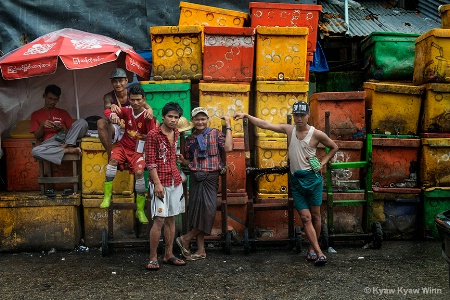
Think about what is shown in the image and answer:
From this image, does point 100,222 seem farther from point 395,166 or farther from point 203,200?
point 395,166

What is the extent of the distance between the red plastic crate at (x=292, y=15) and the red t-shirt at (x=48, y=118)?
10.5 ft

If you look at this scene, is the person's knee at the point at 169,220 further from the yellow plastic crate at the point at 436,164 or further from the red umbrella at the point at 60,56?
the yellow plastic crate at the point at 436,164

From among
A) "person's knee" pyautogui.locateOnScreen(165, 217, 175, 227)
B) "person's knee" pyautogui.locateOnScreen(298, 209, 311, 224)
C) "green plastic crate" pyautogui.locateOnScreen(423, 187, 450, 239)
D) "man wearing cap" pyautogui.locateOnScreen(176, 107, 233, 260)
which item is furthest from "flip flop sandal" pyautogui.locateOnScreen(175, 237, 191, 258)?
"green plastic crate" pyautogui.locateOnScreen(423, 187, 450, 239)

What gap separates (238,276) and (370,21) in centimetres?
688

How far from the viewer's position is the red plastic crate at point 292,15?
8109 mm

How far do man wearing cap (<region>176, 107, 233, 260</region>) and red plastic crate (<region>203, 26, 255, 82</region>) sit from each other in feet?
3.94

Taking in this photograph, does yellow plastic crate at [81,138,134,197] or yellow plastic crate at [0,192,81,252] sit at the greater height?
yellow plastic crate at [81,138,134,197]

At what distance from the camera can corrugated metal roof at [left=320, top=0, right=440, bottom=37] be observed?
9961 mm

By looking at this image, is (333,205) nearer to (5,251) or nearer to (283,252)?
(283,252)

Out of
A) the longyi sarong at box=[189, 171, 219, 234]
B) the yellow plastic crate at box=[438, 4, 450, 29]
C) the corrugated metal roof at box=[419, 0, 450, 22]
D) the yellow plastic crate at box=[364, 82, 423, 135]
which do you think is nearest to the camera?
the longyi sarong at box=[189, 171, 219, 234]

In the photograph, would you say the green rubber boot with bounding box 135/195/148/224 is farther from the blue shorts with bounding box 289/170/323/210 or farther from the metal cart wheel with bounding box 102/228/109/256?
the blue shorts with bounding box 289/170/323/210

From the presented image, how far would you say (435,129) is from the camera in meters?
7.51

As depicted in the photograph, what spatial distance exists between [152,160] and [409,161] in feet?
12.3

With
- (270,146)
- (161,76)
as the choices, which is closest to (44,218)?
(161,76)
